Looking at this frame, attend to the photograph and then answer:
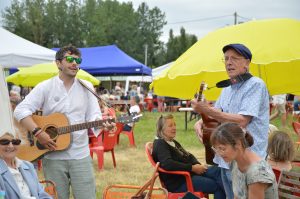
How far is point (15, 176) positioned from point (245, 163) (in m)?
1.77

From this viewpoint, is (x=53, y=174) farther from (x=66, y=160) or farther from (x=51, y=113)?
(x=51, y=113)

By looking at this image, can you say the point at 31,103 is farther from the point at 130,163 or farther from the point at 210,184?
the point at 130,163

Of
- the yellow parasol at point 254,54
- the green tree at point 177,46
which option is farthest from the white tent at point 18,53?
the green tree at point 177,46

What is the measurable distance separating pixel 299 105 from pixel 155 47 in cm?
5172

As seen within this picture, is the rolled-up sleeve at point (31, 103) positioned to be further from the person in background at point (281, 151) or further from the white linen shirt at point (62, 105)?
the person in background at point (281, 151)

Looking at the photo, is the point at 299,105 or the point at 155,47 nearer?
the point at 299,105

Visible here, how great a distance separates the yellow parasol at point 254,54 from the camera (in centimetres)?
402

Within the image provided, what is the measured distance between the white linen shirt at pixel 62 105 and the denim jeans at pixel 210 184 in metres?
1.48

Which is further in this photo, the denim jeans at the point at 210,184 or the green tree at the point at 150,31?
the green tree at the point at 150,31

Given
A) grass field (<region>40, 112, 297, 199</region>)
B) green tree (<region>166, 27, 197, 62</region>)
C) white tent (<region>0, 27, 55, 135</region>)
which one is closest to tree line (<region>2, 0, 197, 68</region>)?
green tree (<region>166, 27, 197, 62</region>)

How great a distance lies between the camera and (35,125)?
3965 mm

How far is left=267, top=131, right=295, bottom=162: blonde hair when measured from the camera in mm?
4434

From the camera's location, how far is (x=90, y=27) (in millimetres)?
59000

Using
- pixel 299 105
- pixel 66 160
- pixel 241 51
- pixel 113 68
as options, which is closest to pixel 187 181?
pixel 66 160
